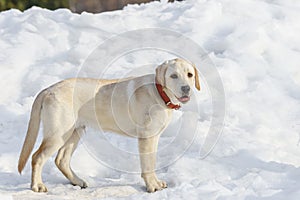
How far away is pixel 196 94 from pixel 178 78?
227cm

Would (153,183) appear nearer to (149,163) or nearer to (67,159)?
(149,163)

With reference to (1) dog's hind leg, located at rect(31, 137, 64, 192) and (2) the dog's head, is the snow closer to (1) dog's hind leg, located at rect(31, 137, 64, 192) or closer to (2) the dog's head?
(1) dog's hind leg, located at rect(31, 137, 64, 192)

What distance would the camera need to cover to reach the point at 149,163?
5.25m

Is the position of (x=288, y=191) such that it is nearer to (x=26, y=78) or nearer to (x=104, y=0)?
(x=26, y=78)

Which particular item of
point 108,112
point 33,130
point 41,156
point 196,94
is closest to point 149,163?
point 108,112

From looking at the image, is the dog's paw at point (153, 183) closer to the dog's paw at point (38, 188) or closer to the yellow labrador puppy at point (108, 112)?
the yellow labrador puppy at point (108, 112)

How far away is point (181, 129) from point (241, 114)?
738 mm

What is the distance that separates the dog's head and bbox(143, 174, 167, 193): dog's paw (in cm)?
72

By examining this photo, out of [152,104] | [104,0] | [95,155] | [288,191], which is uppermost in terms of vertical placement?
[152,104]

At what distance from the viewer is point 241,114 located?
6.72m

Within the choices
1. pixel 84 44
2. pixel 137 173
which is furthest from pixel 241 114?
pixel 84 44

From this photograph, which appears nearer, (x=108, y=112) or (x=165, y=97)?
(x=165, y=97)

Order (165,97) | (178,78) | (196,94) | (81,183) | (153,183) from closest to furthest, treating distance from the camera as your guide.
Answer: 1. (178,78)
2. (165,97)
3. (153,183)
4. (81,183)
5. (196,94)

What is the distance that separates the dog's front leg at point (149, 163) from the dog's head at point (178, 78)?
46cm
